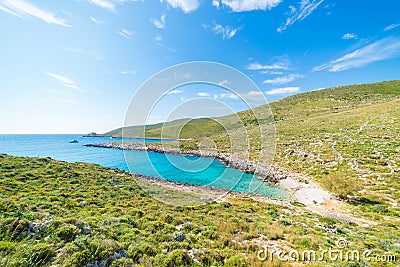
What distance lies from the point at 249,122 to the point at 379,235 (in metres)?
74.4

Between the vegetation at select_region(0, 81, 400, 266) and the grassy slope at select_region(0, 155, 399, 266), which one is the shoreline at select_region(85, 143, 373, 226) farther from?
the grassy slope at select_region(0, 155, 399, 266)

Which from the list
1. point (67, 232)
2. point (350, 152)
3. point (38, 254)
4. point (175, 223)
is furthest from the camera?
point (350, 152)

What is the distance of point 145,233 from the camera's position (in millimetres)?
7977

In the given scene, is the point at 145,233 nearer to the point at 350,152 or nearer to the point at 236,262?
the point at 236,262

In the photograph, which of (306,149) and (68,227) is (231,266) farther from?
(306,149)

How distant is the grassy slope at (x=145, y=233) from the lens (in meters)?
5.43

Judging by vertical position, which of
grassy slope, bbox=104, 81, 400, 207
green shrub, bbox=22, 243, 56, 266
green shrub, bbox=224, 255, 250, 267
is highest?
grassy slope, bbox=104, 81, 400, 207

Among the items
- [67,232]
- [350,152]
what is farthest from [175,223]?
[350,152]

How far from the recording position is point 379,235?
941 cm

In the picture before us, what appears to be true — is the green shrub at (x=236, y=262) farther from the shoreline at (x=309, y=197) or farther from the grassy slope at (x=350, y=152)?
the shoreline at (x=309, y=197)

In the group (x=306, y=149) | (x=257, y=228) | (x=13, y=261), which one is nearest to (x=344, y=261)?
(x=257, y=228)

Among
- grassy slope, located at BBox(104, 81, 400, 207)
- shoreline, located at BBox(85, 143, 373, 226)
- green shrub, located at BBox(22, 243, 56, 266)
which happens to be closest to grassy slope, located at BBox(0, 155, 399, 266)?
green shrub, located at BBox(22, 243, 56, 266)

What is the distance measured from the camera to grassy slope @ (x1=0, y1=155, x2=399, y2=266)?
543 cm

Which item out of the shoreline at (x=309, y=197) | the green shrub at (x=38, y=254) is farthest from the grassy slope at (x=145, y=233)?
the shoreline at (x=309, y=197)
